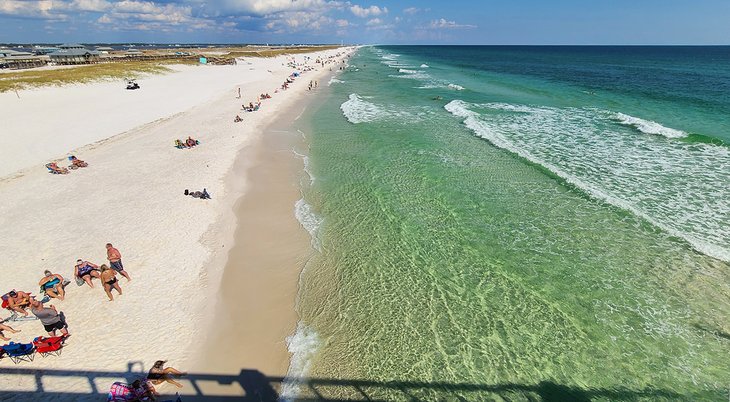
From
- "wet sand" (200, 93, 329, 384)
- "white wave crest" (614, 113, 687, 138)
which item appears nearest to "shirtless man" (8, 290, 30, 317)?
"wet sand" (200, 93, 329, 384)

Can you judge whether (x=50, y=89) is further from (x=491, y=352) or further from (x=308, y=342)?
(x=491, y=352)

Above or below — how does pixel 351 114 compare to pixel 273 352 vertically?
above

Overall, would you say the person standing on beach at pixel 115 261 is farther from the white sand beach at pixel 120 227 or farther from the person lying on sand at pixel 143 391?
Answer: the person lying on sand at pixel 143 391

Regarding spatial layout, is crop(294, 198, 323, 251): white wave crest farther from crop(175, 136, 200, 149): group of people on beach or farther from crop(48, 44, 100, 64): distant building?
crop(48, 44, 100, 64): distant building

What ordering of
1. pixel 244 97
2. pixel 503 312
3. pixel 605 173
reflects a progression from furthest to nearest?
1. pixel 244 97
2. pixel 605 173
3. pixel 503 312

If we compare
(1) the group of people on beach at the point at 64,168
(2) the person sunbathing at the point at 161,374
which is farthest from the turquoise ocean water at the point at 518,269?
(1) the group of people on beach at the point at 64,168

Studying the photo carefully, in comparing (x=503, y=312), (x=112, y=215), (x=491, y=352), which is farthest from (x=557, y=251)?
(x=112, y=215)
